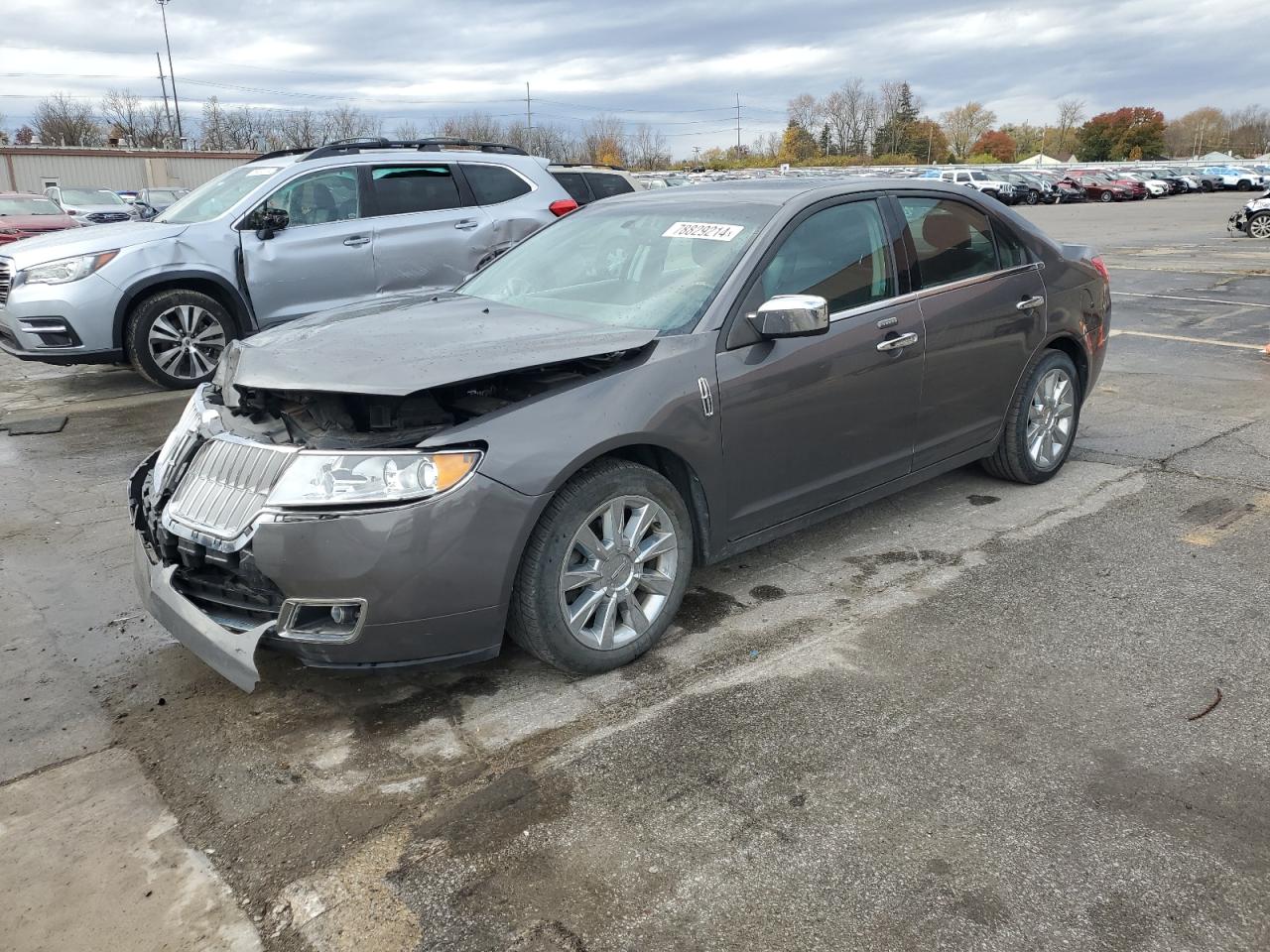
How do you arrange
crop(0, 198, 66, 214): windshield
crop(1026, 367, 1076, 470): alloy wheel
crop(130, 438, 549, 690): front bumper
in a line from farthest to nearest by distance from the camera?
crop(0, 198, 66, 214): windshield → crop(1026, 367, 1076, 470): alloy wheel → crop(130, 438, 549, 690): front bumper

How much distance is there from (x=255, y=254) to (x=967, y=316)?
230 inches

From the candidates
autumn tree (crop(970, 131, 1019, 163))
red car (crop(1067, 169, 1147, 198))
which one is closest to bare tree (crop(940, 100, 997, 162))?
autumn tree (crop(970, 131, 1019, 163))

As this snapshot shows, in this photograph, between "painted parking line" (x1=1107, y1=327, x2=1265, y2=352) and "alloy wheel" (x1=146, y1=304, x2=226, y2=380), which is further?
"painted parking line" (x1=1107, y1=327, x2=1265, y2=352)

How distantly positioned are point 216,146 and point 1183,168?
212 ft

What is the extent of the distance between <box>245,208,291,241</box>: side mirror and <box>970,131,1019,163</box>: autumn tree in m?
126

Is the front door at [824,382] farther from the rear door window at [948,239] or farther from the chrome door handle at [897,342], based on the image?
the rear door window at [948,239]

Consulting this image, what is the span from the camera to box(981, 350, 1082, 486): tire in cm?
520

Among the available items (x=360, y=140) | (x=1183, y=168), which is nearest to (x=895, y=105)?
(x=1183, y=168)

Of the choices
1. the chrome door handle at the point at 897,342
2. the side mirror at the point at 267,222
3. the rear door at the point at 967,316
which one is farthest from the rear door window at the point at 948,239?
the side mirror at the point at 267,222

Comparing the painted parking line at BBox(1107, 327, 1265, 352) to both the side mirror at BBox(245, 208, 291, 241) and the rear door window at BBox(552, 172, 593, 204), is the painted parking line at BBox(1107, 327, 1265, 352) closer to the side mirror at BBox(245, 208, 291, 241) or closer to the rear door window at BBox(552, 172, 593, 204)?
the rear door window at BBox(552, 172, 593, 204)

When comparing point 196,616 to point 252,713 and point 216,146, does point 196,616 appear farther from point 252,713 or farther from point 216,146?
point 216,146

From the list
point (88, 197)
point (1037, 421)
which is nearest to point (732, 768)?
point (1037, 421)

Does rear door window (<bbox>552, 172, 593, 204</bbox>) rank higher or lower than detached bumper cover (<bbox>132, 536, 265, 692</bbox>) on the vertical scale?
higher

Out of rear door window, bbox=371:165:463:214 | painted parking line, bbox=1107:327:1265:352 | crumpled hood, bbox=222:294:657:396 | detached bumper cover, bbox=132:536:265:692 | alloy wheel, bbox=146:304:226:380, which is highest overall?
rear door window, bbox=371:165:463:214
